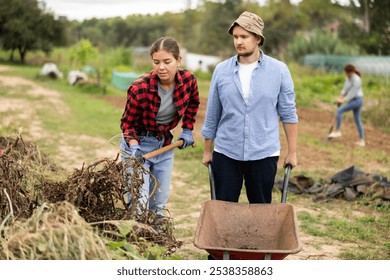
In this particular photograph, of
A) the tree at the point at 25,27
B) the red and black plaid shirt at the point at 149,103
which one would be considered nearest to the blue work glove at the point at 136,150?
the red and black plaid shirt at the point at 149,103

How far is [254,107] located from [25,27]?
33023mm

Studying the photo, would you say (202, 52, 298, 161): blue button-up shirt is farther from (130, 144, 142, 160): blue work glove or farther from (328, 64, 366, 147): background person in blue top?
(328, 64, 366, 147): background person in blue top

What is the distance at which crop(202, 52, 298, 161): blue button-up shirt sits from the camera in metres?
3.98

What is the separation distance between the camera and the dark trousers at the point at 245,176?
410 cm

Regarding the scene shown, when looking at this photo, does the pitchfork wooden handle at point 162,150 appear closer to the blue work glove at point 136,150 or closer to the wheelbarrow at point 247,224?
the blue work glove at point 136,150

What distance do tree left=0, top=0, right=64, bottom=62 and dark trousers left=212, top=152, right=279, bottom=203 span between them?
32.3m

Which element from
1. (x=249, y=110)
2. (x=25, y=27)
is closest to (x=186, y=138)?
(x=249, y=110)

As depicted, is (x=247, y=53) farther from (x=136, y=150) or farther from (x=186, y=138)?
(x=136, y=150)

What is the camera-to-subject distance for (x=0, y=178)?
133 inches

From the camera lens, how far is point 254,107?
13.1ft

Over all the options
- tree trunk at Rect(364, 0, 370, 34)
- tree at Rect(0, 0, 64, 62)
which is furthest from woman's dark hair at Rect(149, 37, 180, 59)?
tree trunk at Rect(364, 0, 370, 34)
